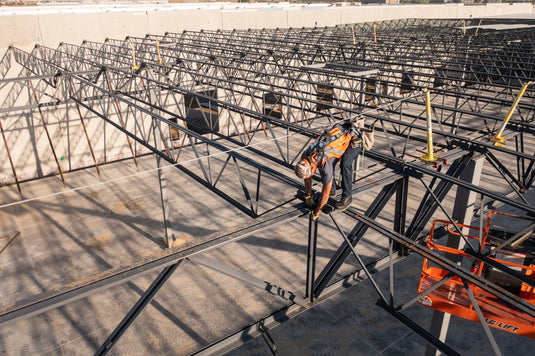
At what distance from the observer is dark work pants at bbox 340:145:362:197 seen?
24.8 feet

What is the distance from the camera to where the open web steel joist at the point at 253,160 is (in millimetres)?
7961

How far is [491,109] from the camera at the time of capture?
36.8 m

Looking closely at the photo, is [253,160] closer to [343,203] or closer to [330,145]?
[343,203]

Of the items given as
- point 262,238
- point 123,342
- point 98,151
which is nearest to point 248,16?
point 98,151

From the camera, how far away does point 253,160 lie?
1579 centimetres

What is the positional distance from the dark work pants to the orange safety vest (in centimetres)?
18

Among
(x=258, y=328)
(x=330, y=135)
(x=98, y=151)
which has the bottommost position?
(x=98, y=151)

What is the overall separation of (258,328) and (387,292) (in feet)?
26.8

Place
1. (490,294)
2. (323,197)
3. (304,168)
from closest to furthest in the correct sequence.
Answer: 1. (304,168)
2. (323,197)
3. (490,294)

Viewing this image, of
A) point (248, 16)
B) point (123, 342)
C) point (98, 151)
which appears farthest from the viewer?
point (248, 16)

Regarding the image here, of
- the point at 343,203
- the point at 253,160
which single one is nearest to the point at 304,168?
the point at 343,203

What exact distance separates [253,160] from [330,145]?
28.6 ft

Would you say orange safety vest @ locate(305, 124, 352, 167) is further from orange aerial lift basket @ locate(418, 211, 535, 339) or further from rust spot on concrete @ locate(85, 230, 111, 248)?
rust spot on concrete @ locate(85, 230, 111, 248)

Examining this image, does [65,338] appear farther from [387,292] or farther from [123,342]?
[387,292]
